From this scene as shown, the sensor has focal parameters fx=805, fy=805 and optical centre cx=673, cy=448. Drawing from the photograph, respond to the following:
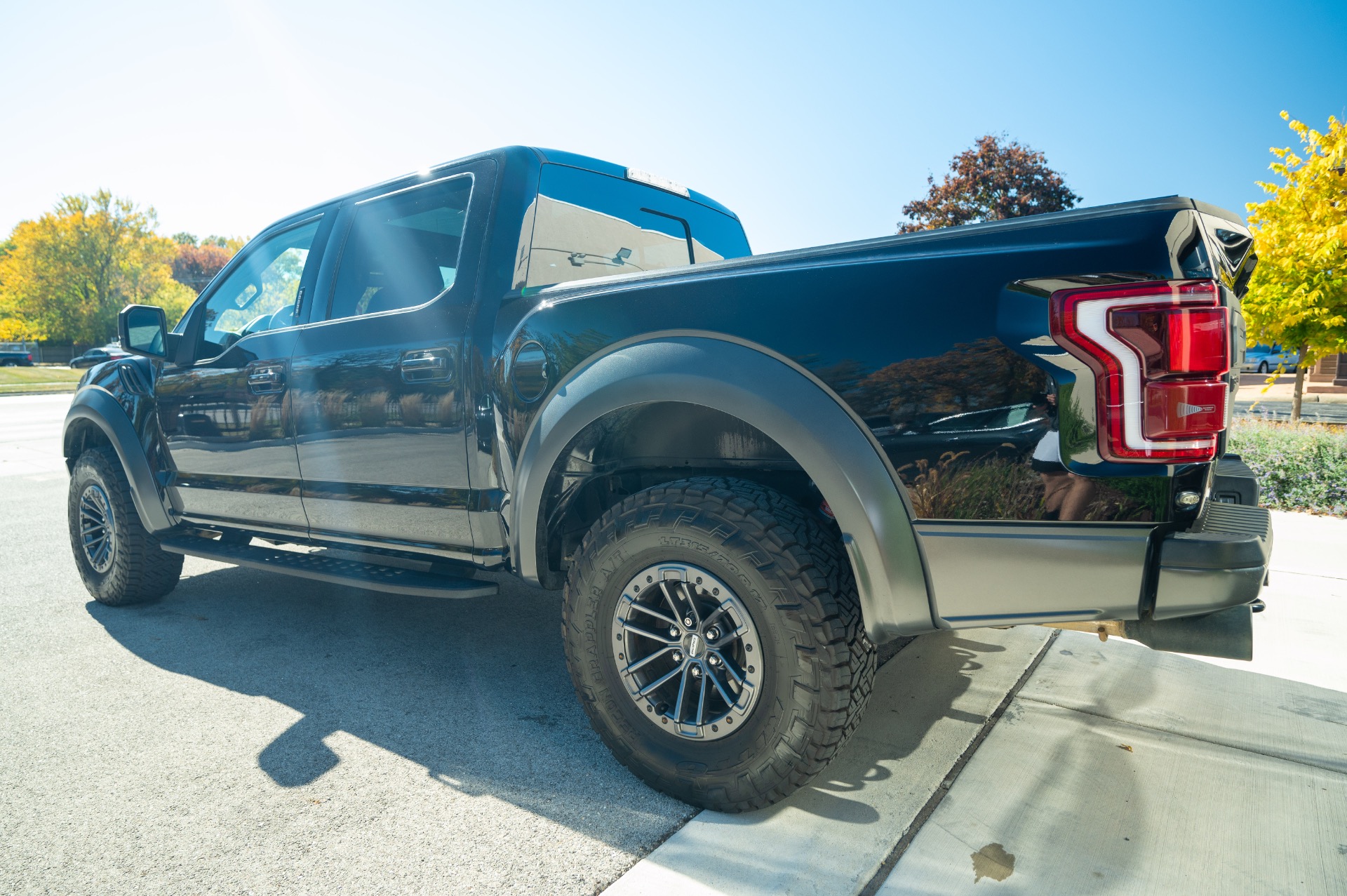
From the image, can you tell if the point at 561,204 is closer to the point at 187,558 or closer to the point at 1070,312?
the point at 1070,312

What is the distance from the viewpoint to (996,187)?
1938 cm

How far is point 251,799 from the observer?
7.67 ft

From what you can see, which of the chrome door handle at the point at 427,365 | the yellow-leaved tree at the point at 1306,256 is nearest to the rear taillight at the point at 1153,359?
the chrome door handle at the point at 427,365

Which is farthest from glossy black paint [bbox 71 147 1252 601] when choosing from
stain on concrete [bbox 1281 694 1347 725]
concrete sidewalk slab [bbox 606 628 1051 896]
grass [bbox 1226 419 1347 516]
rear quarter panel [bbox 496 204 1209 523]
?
grass [bbox 1226 419 1347 516]

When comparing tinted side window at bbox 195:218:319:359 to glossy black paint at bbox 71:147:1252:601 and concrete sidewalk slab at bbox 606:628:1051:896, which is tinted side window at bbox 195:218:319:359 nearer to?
glossy black paint at bbox 71:147:1252:601

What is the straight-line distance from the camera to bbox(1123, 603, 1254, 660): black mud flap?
178 centimetres

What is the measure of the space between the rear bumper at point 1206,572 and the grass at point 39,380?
2766 centimetres

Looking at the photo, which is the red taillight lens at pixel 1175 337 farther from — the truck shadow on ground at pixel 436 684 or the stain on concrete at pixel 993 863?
the truck shadow on ground at pixel 436 684

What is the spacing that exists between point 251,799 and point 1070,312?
252cm

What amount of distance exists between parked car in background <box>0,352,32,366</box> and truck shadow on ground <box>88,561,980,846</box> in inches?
2240

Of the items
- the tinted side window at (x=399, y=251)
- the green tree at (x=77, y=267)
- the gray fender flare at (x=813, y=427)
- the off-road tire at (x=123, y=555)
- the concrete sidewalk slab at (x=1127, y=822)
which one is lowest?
the concrete sidewalk slab at (x=1127, y=822)

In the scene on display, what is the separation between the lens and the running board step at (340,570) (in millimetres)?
2783

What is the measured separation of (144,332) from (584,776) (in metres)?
3.22

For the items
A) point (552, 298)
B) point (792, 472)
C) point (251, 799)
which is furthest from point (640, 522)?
point (251, 799)
